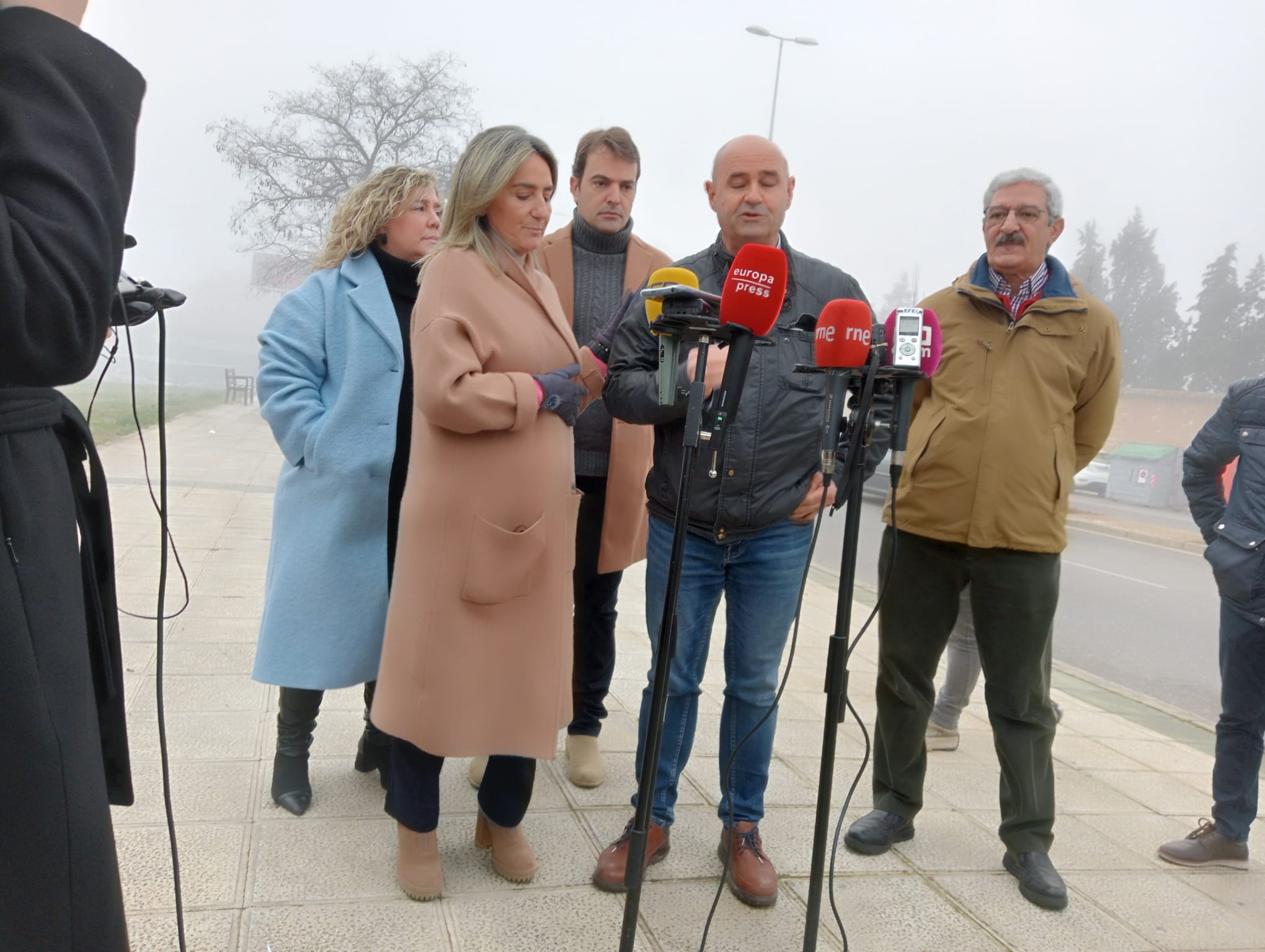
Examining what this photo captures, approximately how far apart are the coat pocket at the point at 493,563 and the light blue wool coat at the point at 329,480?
0.69 metres

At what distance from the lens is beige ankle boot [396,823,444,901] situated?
106 inches

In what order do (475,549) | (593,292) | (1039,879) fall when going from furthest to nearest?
(593,292)
(1039,879)
(475,549)

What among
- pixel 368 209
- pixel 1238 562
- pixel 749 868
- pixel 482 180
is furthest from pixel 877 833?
pixel 368 209

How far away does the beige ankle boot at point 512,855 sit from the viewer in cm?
285

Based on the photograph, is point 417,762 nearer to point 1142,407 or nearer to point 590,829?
point 590,829

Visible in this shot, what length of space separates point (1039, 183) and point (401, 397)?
224 cm

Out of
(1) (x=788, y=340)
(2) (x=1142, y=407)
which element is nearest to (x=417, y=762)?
(1) (x=788, y=340)

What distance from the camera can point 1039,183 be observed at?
3.28m

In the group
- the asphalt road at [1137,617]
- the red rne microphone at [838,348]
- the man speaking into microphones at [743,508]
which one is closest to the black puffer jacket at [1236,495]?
the man speaking into microphones at [743,508]

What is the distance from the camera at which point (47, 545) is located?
1.18 m

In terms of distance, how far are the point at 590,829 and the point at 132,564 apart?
468 centimetres

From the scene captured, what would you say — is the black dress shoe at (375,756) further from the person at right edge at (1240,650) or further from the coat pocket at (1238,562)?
the coat pocket at (1238,562)

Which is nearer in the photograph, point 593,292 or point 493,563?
point 493,563

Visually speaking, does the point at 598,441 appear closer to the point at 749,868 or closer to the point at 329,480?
the point at 329,480
